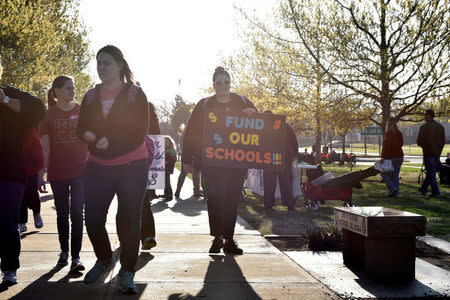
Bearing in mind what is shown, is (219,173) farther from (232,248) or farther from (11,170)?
(11,170)

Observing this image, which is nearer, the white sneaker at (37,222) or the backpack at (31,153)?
the backpack at (31,153)

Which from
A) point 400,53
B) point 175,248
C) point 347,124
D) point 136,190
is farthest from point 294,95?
point 136,190

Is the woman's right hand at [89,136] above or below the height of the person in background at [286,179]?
above

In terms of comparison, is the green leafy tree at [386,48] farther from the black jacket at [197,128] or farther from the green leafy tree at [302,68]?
the black jacket at [197,128]

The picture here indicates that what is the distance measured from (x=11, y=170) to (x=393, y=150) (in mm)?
9958

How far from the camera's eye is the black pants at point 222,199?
18.7 ft

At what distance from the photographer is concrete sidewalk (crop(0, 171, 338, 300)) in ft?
13.4

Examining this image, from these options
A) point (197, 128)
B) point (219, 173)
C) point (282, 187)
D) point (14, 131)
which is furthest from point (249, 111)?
point (282, 187)

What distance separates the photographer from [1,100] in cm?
417

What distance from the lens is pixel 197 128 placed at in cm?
595

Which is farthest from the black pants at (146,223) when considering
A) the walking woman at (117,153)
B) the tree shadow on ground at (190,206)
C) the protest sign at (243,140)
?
the tree shadow on ground at (190,206)

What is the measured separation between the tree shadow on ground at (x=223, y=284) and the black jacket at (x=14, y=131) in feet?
5.45

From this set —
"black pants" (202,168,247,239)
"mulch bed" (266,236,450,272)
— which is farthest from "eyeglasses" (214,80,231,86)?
"mulch bed" (266,236,450,272)

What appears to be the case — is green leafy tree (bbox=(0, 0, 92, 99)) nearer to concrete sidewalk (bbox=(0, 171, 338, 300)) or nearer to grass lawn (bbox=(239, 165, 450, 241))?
grass lawn (bbox=(239, 165, 450, 241))
